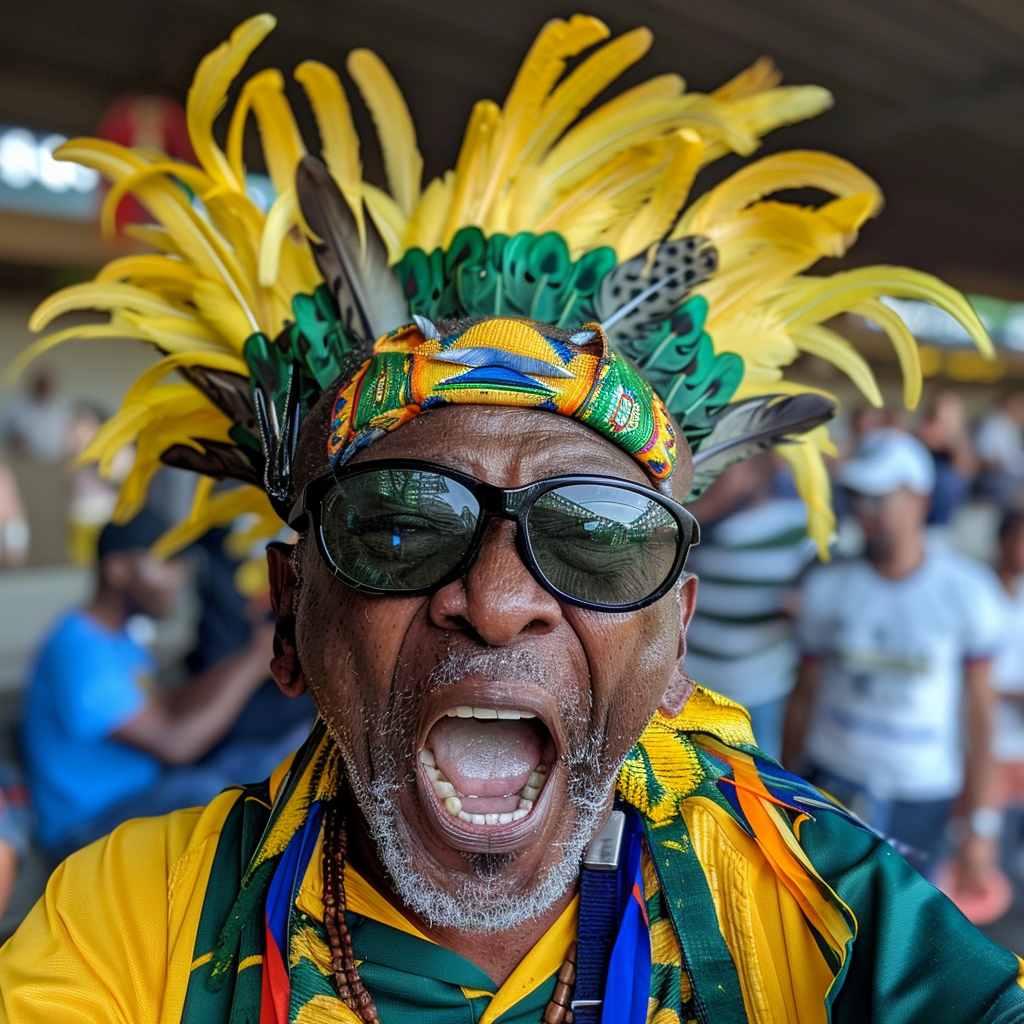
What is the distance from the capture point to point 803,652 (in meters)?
3.37

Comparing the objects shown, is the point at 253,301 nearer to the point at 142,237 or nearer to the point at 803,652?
the point at 142,237

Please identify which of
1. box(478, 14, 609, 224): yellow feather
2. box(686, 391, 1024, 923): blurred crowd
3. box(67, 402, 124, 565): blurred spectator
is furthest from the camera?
box(67, 402, 124, 565): blurred spectator

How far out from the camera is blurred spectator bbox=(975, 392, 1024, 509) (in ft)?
30.6

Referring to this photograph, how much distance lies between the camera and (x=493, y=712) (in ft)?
3.86

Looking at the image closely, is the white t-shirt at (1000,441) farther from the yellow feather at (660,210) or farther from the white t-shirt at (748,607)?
the yellow feather at (660,210)

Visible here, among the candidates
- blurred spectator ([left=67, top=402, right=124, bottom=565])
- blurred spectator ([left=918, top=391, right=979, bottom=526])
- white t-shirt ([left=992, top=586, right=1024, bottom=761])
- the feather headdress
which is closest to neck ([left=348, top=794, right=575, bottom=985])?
the feather headdress

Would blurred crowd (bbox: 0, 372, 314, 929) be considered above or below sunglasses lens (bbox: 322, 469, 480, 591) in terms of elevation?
below

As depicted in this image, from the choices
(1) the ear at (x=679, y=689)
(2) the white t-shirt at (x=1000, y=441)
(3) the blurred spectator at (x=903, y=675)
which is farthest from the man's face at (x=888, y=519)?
(2) the white t-shirt at (x=1000, y=441)

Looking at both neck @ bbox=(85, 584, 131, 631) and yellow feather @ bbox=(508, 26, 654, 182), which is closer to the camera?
yellow feather @ bbox=(508, 26, 654, 182)

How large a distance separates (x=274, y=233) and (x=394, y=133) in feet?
1.16

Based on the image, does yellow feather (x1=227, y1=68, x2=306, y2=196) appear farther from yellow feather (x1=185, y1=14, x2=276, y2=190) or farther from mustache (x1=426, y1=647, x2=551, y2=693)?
mustache (x1=426, y1=647, x2=551, y2=693)

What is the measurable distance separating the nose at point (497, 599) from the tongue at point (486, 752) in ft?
0.48

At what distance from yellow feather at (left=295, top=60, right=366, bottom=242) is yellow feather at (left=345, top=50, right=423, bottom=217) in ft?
0.17

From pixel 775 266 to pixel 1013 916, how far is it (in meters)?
3.17
